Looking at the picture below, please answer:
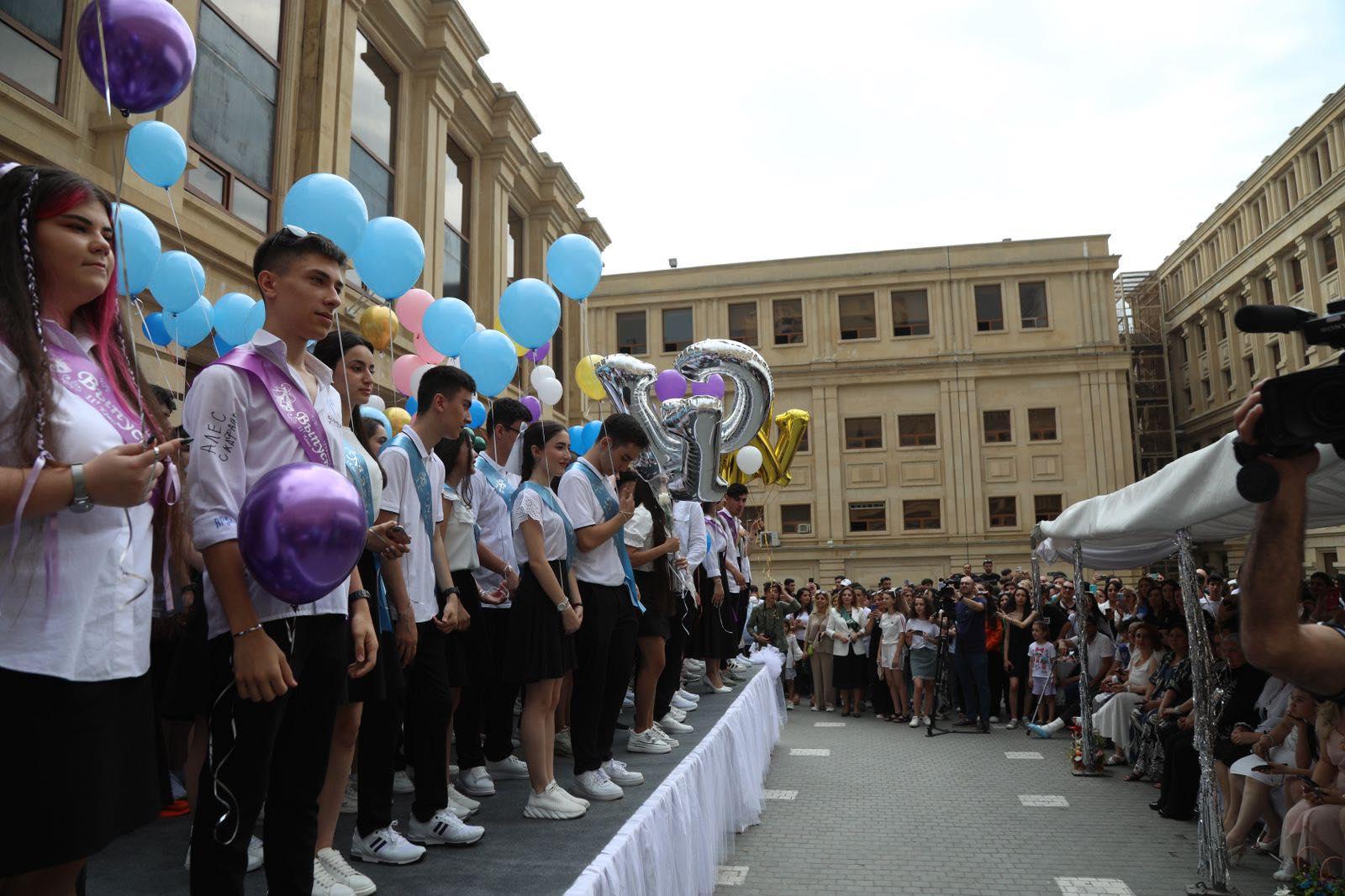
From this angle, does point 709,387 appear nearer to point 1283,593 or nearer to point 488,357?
point 488,357

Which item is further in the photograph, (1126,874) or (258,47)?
(258,47)

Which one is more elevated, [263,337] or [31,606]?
[263,337]

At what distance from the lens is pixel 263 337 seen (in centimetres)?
234

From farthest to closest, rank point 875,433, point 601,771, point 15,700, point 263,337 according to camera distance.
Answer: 1. point 875,433
2. point 601,771
3. point 263,337
4. point 15,700

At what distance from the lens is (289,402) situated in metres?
2.31

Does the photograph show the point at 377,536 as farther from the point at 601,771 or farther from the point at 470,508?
the point at 601,771

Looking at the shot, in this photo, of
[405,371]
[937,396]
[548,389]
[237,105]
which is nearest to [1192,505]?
[548,389]

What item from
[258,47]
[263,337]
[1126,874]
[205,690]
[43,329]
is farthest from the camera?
[258,47]

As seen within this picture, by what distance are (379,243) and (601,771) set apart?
3.92 m

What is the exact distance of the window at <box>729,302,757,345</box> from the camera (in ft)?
126

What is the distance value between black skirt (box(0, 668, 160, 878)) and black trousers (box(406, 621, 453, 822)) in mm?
1924

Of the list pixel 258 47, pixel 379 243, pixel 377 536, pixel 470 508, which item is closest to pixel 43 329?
pixel 377 536

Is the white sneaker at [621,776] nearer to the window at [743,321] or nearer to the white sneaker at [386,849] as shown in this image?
the white sneaker at [386,849]

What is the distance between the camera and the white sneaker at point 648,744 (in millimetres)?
5645
